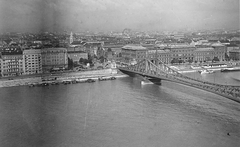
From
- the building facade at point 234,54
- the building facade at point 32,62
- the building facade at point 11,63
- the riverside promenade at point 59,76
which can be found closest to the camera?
the riverside promenade at point 59,76

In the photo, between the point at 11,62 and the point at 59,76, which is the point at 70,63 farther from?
the point at 11,62

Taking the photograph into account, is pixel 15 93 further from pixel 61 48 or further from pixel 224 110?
pixel 224 110

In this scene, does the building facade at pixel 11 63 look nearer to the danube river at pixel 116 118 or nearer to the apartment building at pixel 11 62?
the apartment building at pixel 11 62

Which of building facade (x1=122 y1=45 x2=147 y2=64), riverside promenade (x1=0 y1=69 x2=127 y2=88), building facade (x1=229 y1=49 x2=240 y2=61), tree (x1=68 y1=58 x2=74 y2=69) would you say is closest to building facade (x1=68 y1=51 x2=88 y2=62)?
tree (x1=68 y1=58 x2=74 y2=69)

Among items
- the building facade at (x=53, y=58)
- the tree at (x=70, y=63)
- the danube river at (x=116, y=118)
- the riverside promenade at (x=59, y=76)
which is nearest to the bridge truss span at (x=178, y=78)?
the danube river at (x=116, y=118)

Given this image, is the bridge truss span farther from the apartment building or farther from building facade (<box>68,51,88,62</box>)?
the apartment building

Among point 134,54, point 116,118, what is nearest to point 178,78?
point 116,118

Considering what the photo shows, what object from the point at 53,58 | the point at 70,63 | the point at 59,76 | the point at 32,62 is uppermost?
the point at 53,58

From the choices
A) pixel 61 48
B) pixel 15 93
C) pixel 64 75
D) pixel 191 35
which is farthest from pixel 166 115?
pixel 191 35
